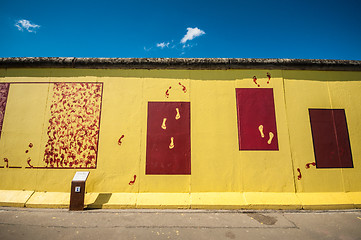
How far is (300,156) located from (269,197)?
1329 mm

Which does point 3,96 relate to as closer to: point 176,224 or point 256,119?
point 176,224

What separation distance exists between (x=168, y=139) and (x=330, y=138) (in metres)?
4.18

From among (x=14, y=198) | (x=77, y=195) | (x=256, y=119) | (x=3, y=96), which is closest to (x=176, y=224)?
(x=77, y=195)

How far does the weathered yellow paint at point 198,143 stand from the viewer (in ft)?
14.2

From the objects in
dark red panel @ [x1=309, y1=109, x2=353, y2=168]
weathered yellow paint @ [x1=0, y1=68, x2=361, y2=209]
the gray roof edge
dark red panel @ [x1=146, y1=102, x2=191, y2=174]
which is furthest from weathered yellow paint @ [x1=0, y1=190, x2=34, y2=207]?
dark red panel @ [x1=309, y1=109, x2=353, y2=168]

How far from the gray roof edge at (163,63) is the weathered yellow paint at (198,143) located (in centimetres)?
15

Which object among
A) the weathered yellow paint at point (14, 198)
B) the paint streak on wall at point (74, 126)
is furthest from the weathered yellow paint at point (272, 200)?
the weathered yellow paint at point (14, 198)

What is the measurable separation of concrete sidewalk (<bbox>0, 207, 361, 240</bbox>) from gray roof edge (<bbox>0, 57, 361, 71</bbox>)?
142 inches

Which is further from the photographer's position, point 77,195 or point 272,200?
point 272,200

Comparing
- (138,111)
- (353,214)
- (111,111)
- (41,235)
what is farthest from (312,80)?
(41,235)

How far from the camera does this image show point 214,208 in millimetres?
4133

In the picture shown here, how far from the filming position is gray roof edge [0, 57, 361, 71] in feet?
16.3

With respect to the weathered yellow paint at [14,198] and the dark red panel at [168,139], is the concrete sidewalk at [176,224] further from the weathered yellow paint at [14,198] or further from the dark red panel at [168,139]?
the dark red panel at [168,139]

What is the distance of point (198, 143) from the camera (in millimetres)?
4633
